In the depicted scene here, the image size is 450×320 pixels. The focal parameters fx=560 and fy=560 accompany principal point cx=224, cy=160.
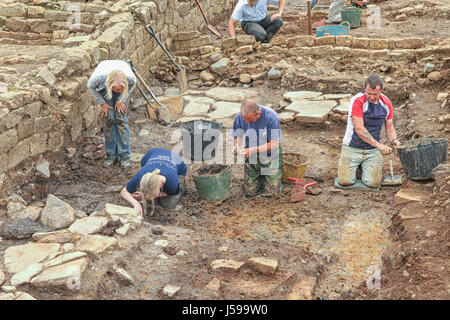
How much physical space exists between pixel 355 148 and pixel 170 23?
6018mm

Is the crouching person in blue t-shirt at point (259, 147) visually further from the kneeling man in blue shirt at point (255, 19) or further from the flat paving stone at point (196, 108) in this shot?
the kneeling man in blue shirt at point (255, 19)

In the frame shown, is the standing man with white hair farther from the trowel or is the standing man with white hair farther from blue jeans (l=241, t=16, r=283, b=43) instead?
blue jeans (l=241, t=16, r=283, b=43)

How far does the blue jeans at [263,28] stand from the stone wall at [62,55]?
149 centimetres

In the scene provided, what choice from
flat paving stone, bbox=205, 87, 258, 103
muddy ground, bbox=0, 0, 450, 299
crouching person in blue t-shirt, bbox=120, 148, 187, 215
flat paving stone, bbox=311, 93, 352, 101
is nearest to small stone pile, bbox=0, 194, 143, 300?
muddy ground, bbox=0, 0, 450, 299

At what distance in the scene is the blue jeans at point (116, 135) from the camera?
7469mm

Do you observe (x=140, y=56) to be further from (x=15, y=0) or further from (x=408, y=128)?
(x=408, y=128)

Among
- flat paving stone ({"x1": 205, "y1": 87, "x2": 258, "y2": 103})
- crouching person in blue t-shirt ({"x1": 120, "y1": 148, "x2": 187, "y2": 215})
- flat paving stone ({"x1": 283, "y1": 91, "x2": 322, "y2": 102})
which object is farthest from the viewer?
flat paving stone ({"x1": 205, "y1": 87, "x2": 258, "y2": 103})

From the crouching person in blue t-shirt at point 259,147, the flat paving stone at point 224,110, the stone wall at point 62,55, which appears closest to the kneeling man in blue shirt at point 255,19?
the stone wall at point 62,55

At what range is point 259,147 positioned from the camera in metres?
6.51

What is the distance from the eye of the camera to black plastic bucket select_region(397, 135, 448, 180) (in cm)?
640

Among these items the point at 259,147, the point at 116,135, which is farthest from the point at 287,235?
the point at 116,135

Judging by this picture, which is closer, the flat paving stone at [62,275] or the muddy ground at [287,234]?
the flat paving stone at [62,275]

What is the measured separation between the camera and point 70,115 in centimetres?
759

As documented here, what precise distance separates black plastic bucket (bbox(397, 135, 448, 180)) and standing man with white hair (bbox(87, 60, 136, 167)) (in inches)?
138
